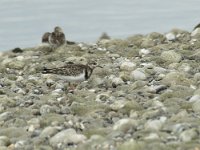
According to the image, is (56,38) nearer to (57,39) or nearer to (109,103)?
(57,39)

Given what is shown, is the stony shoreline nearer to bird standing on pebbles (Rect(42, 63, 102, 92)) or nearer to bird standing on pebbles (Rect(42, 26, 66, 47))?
bird standing on pebbles (Rect(42, 63, 102, 92))

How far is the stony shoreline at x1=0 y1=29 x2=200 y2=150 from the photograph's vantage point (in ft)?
25.7

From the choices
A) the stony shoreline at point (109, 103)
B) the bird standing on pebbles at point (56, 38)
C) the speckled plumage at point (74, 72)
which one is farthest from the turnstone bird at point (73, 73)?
the bird standing on pebbles at point (56, 38)

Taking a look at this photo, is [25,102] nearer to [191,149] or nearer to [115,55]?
[191,149]

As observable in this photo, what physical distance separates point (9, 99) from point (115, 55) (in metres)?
6.75

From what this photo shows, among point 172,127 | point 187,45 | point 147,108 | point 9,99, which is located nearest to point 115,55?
point 187,45

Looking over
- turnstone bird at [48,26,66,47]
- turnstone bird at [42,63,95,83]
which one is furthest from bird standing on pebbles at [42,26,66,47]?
turnstone bird at [42,63,95,83]

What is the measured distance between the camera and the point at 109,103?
1038 cm

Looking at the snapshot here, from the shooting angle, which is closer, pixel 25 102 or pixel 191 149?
pixel 191 149

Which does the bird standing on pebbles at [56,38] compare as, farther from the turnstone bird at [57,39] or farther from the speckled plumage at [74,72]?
the speckled plumage at [74,72]

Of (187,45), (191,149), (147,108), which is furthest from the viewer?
(187,45)

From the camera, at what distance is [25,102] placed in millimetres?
10977

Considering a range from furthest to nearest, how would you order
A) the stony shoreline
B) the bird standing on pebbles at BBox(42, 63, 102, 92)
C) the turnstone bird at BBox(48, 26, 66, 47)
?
1. the turnstone bird at BBox(48, 26, 66, 47)
2. the bird standing on pebbles at BBox(42, 63, 102, 92)
3. the stony shoreline

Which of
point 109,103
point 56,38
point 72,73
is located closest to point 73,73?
point 72,73
